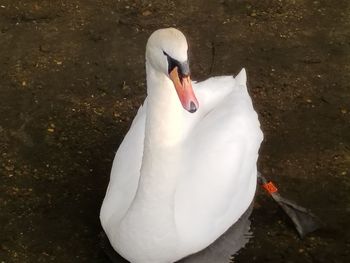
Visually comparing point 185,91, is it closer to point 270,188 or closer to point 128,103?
point 270,188

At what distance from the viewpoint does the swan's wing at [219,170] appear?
11.1 feet

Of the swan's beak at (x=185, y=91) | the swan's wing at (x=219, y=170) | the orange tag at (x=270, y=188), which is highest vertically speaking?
the swan's beak at (x=185, y=91)

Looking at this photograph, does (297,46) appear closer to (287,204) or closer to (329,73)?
(329,73)

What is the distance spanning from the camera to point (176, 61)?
2795mm

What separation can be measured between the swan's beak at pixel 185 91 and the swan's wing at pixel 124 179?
752 millimetres

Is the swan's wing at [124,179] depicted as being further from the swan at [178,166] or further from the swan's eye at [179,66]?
the swan's eye at [179,66]

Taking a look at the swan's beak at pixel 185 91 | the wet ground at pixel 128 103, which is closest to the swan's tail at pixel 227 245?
the wet ground at pixel 128 103

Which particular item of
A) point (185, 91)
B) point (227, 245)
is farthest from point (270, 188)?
point (185, 91)

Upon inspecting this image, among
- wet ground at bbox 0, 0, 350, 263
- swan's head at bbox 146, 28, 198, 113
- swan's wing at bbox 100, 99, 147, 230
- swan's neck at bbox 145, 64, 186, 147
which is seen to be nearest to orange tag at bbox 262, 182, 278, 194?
wet ground at bbox 0, 0, 350, 263

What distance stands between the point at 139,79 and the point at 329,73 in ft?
3.76

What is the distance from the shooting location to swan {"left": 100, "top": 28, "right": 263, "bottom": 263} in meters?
2.94

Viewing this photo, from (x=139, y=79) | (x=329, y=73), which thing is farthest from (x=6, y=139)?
(x=329, y=73)

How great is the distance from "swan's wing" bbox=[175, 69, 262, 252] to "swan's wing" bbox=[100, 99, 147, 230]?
0.75 feet

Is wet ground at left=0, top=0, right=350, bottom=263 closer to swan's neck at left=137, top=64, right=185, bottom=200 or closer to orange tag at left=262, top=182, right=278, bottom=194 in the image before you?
A: orange tag at left=262, top=182, right=278, bottom=194
